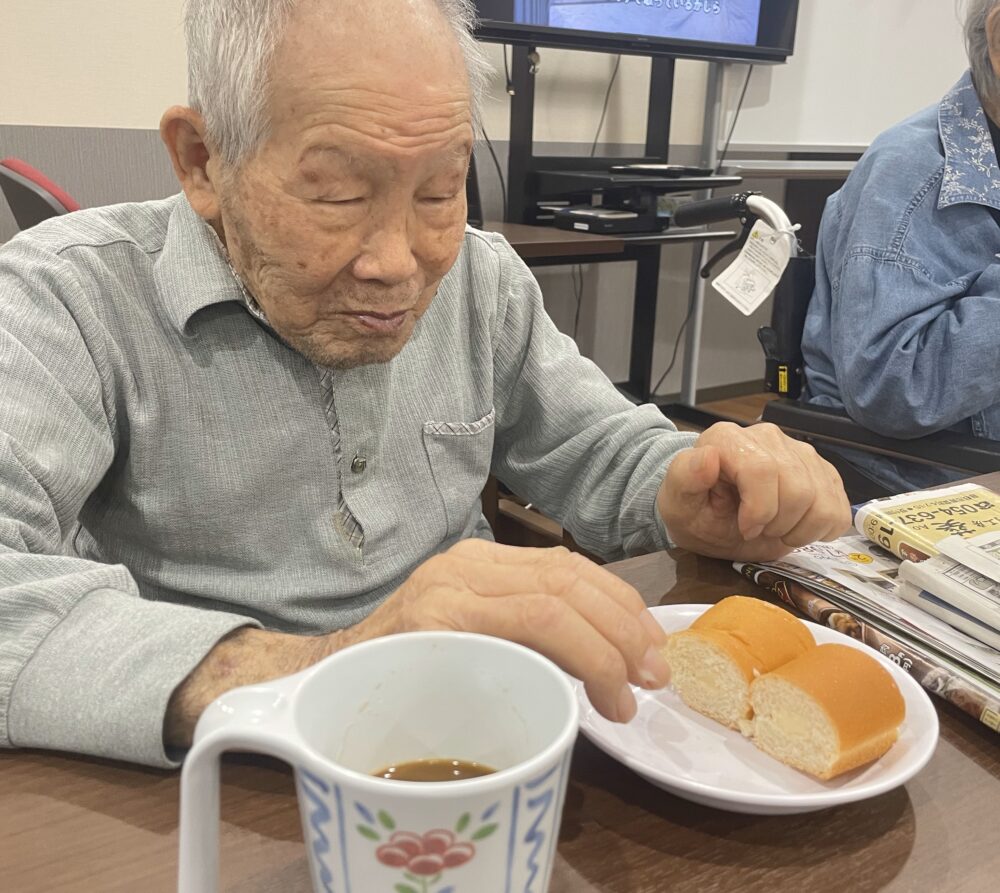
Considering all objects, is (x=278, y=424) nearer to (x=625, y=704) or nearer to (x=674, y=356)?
(x=625, y=704)

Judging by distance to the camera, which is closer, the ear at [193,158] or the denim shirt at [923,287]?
the ear at [193,158]

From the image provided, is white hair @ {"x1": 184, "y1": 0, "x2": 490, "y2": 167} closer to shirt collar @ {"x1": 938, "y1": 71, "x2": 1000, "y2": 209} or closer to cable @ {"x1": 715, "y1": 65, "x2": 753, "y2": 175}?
shirt collar @ {"x1": 938, "y1": 71, "x2": 1000, "y2": 209}

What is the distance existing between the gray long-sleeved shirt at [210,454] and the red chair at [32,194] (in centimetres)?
63

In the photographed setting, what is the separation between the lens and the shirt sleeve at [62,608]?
0.57 metres

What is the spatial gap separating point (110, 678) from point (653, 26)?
2853 mm

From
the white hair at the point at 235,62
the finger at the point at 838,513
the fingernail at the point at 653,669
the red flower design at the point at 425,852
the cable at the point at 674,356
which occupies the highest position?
the white hair at the point at 235,62

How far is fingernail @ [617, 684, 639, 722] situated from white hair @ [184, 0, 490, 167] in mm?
575

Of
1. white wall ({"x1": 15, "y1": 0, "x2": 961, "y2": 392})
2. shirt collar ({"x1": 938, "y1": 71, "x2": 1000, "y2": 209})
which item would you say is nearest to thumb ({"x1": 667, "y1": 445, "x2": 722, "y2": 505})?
shirt collar ({"x1": 938, "y1": 71, "x2": 1000, "y2": 209})

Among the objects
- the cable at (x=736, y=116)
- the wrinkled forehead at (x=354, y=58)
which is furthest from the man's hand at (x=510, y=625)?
the cable at (x=736, y=116)

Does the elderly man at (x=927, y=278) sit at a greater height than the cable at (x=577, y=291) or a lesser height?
greater

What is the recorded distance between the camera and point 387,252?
0.83 metres

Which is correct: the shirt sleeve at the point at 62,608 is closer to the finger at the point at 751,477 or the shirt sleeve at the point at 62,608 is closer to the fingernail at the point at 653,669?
the fingernail at the point at 653,669

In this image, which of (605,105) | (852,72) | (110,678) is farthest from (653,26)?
(110,678)

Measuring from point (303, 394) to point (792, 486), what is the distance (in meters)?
0.50
